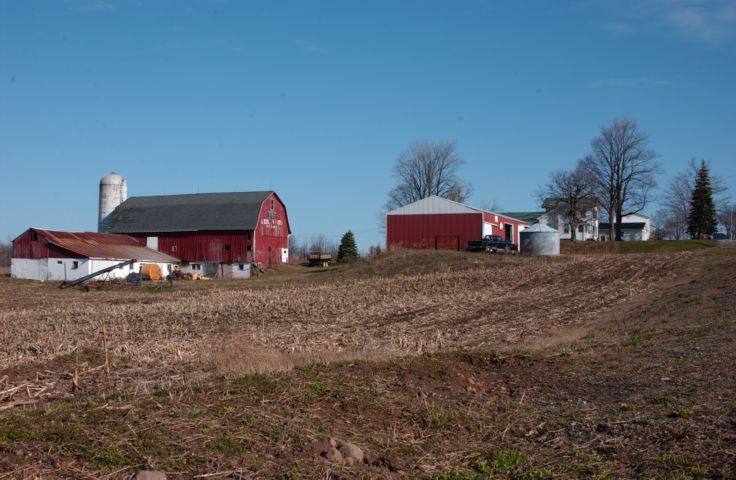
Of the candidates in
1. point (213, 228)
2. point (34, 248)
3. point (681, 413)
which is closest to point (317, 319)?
point (681, 413)

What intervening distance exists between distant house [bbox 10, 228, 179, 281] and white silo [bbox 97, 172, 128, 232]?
1614cm

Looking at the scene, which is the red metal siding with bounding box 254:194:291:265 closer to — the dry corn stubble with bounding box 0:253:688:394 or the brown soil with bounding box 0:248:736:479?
the dry corn stubble with bounding box 0:253:688:394

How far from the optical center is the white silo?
249 feet

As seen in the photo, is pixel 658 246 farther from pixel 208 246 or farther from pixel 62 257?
pixel 62 257

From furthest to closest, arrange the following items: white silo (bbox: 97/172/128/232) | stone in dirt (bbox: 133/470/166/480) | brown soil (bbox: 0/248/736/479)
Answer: white silo (bbox: 97/172/128/232) → brown soil (bbox: 0/248/736/479) → stone in dirt (bbox: 133/470/166/480)

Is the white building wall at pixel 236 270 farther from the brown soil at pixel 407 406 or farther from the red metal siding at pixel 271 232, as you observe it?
the brown soil at pixel 407 406

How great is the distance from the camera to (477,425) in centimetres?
871

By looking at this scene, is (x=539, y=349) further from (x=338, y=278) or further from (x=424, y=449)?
(x=338, y=278)

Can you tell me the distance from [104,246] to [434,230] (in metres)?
28.2

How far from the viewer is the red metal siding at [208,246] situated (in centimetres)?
6462

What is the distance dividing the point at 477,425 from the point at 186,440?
11.6 feet

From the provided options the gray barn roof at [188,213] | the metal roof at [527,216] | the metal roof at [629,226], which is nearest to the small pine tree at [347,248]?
the gray barn roof at [188,213]

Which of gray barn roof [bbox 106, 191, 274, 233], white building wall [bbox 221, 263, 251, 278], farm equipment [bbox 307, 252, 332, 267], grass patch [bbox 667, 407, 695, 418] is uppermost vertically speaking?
gray barn roof [bbox 106, 191, 274, 233]

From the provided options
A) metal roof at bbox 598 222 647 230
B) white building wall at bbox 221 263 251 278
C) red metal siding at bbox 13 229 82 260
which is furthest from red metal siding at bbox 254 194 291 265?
metal roof at bbox 598 222 647 230
